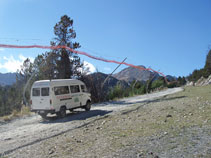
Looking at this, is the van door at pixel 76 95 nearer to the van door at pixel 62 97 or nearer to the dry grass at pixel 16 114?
the van door at pixel 62 97

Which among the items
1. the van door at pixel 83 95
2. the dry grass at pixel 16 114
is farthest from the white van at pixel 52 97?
the dry grass at pixel 16 114

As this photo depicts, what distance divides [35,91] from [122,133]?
8167 millimetres

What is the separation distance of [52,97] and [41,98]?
0.72 meters

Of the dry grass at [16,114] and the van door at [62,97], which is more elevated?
the van door at [62,97]

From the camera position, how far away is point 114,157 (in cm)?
426

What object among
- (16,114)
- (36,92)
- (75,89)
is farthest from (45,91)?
(16,114)

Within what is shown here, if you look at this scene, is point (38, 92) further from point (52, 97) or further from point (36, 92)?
point (52, 97)

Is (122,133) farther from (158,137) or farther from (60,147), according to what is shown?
(60,147)

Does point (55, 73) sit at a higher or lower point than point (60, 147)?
higher

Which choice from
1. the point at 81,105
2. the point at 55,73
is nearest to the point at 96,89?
the point at 55,73

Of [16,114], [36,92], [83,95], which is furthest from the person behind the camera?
[16,114]

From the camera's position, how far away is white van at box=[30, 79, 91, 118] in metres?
12.3

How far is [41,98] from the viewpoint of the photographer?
41.1 ft

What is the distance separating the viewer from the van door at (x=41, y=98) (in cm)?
1238
